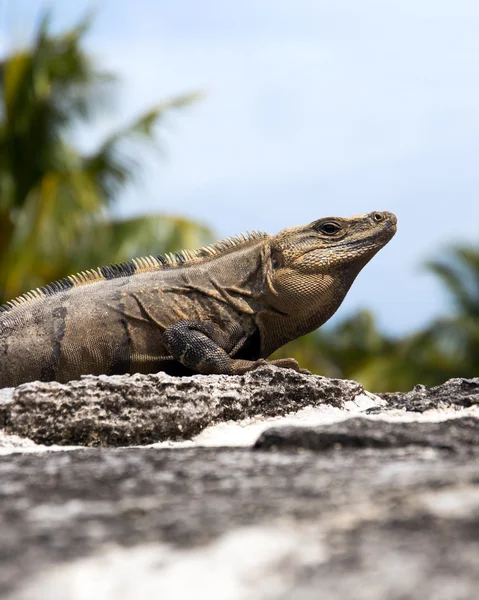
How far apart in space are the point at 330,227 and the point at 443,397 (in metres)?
1.98

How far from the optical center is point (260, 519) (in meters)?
2.02

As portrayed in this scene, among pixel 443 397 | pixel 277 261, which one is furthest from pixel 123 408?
pixel 277 261

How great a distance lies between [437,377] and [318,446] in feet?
79.1

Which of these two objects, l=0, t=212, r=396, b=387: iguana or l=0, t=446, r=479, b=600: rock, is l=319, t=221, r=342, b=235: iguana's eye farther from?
l=0, t=446, r=479, b=600: rock

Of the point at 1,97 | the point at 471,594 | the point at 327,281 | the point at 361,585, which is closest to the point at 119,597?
the point at 361,585

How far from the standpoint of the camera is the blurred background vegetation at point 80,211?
2067cm

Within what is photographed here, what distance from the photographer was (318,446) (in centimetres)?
280

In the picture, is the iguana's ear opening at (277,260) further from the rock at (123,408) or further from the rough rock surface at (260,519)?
the rough rock surface at (260,519)

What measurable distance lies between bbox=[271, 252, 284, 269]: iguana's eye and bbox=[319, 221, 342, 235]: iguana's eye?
32 centimetres

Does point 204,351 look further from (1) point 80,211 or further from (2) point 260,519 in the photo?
(1) point 80,211

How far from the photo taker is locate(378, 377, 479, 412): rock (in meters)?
4.14

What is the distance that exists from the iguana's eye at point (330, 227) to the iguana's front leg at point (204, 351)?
3.26 feet

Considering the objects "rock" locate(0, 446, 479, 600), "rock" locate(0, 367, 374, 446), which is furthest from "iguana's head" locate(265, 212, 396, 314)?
"rock" locate(0, 446, 479, 600)

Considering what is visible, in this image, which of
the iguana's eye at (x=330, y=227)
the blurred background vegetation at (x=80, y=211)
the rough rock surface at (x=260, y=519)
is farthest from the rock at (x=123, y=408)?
the blurred background vegetation at (x=80, y=211)
